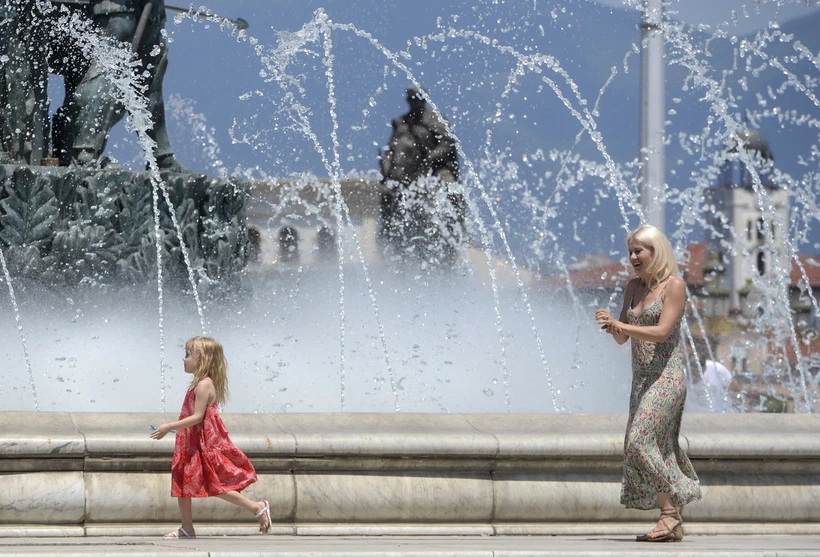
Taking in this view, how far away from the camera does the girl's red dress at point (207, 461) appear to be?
4652mm

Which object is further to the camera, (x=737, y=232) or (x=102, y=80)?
(x=737, y=232)

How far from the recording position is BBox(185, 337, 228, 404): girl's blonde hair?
4762mm

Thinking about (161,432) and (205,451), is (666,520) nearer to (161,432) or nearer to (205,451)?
(205,451)

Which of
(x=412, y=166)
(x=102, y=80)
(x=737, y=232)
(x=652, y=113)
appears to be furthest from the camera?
(x=737, y=232)

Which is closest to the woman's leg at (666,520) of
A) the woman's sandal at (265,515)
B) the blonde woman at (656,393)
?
the blonde woman at (656,393)

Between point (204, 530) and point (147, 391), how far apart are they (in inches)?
151

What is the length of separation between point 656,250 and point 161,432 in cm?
173

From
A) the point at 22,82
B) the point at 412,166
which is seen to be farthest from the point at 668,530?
the point at 412,166

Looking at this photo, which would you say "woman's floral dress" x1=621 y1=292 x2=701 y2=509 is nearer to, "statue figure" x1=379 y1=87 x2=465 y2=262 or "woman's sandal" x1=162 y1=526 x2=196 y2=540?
"woman's sandal" x1=162 y1=526 x2=196 y2=540

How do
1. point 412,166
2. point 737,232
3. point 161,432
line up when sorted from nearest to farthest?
point 161,432 → point 412,166 → point 737,232

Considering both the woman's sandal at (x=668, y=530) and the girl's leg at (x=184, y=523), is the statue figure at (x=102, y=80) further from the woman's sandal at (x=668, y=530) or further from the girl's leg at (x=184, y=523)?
the woman's sandal at (x=668, y=530)

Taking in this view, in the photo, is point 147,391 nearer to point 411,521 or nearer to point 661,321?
point 411,521

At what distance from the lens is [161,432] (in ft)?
15.3

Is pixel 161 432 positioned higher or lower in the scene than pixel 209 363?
lower
